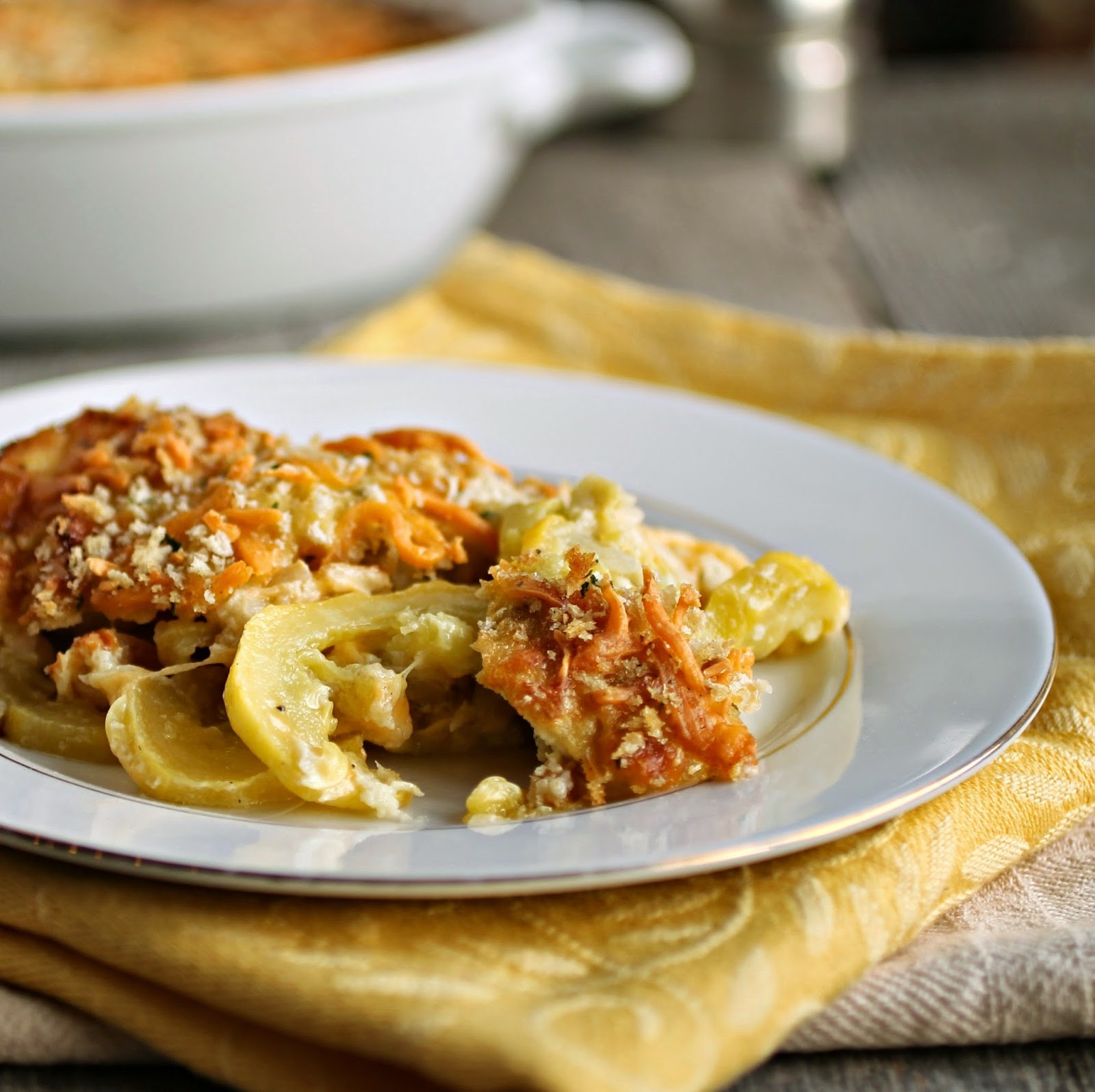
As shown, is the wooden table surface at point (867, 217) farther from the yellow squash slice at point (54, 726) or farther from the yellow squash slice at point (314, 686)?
the yellow squash slice at point (314, 686)

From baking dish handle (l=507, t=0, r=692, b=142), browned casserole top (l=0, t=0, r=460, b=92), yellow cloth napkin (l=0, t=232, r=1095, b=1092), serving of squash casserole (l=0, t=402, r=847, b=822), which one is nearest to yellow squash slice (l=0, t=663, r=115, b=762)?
serving of squash casserole (l=0, t=402, r=847, b=822)

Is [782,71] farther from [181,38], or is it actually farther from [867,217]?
[181,38]

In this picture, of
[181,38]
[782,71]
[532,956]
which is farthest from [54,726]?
[782,71]

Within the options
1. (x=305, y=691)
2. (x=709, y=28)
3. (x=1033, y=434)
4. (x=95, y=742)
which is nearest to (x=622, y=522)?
(x=305, y=691)

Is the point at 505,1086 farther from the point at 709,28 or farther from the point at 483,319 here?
the point at 709,28

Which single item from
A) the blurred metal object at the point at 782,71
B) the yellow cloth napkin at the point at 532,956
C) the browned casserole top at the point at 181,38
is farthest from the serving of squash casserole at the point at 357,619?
Answer: the blurred metal object at the point at 782,71
